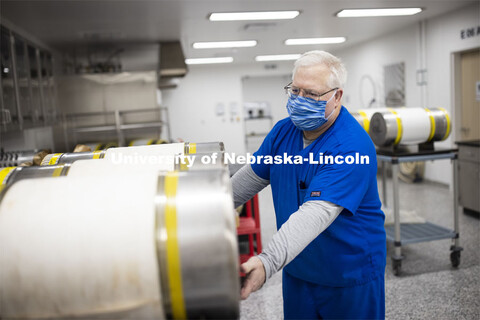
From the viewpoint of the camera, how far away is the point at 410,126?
322 centimetres

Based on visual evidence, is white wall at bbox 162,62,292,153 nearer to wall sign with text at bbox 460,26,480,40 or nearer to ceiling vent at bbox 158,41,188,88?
ceiling vent at bbox 158,41,188,88

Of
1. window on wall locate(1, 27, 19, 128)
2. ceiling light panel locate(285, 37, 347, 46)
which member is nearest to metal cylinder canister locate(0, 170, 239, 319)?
window on wall locate(1, 27, 19, 128)

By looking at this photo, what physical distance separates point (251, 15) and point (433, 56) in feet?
9.57

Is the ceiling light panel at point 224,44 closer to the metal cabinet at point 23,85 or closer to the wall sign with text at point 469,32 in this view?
the metal cabinet at point 23,85

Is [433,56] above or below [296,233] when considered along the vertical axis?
above

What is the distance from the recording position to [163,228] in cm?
64

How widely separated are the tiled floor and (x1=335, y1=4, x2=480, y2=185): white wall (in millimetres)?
2298

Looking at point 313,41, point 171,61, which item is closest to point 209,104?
point 313,41

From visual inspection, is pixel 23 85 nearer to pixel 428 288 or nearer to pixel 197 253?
pixel 197 253

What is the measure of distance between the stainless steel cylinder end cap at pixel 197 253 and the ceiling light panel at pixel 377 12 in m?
4.60

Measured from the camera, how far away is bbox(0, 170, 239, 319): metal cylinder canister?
0.61 metres

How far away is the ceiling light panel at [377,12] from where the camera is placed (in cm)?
479

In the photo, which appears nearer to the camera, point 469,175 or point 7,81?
point 7,81

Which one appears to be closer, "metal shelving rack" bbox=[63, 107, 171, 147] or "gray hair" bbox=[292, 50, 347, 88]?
"gray hair" bbox=[292, 50, 347, 88]
